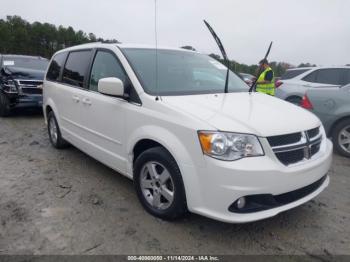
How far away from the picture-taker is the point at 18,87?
796 centimetres

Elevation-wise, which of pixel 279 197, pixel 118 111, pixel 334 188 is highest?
pixel 118 111

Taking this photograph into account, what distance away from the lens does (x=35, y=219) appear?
311cm

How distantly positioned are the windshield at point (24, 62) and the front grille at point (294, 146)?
803 cm

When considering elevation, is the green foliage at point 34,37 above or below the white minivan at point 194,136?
above

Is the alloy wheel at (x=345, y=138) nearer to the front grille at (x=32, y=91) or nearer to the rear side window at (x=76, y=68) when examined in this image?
the rear side window at (x=76, y=68)

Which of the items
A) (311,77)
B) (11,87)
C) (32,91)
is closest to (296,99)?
(311,77)

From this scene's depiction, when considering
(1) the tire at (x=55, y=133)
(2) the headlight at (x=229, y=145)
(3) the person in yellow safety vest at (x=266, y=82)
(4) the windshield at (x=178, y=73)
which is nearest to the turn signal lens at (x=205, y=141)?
(2) the headlight at (x=229, y=145)

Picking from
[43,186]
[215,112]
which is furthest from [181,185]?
[43,186]

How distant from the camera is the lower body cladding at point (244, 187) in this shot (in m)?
2.46

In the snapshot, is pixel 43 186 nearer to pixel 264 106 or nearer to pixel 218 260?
pixel 218 260

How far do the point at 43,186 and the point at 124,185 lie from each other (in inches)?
39.2

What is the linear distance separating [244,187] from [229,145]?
344mm

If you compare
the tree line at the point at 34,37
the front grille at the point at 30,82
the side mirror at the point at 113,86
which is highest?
the tree line at the point at 34,37

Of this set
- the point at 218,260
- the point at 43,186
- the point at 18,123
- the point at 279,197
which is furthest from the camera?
the point at 18,123
